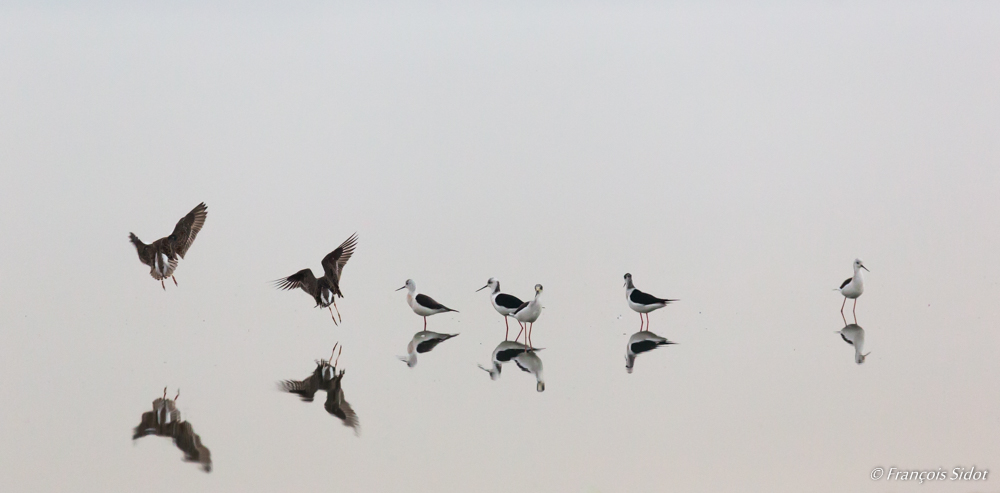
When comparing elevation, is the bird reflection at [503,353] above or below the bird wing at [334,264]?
below

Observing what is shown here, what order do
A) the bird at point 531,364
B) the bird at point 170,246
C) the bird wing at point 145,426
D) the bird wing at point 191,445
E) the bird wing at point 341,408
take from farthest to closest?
the bird at point 170,246, the bird at point 531,364, the bird wing at point 341,408, the bird wing at point 145,426, the bird wing at point 191,445

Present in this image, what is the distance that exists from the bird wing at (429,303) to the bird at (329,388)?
1920 mm

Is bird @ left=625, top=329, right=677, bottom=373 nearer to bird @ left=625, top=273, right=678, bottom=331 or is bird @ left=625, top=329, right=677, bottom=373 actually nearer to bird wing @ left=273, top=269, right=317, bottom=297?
bird @ left=625, top=273, right=678, bottom=331

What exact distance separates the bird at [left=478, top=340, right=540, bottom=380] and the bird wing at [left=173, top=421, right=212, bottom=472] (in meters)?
2.76

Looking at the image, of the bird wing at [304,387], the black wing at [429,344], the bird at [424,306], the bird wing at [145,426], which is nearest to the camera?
the bird wing at [145,426]

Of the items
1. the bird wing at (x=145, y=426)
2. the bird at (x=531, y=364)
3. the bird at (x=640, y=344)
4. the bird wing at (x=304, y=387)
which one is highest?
the bird at (x=640, y=344)

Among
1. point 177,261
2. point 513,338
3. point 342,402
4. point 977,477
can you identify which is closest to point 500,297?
point 513,338

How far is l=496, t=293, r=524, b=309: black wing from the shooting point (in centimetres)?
1098

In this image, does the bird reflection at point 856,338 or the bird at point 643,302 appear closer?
the bird reflection at point 856,338

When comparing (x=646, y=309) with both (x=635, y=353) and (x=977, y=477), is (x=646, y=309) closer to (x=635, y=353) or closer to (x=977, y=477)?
(x=635, y=353)

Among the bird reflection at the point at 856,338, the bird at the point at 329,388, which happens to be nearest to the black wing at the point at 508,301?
the bird at the point at 329,388

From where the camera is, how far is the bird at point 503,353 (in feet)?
30.5

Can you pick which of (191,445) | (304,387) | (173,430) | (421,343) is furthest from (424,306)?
(191,445)

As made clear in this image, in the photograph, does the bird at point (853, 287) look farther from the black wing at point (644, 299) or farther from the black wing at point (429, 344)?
the black wing at point (429, 344)
